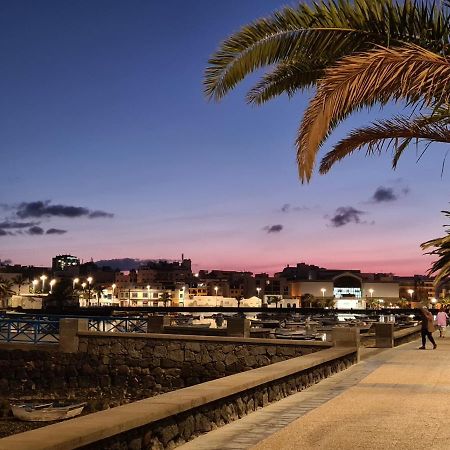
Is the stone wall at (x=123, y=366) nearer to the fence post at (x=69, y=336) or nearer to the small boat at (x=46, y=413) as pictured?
the fence post at (x=69, y=336)

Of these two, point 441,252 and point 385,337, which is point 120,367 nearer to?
point 385,337

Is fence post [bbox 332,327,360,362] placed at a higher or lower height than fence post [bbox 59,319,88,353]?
higher

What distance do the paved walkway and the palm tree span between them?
3.20 m

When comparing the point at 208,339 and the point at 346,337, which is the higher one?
the point at 346,337

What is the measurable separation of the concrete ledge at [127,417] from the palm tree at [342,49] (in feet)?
10.3

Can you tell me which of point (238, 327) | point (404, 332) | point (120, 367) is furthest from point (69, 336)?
point (404, 332)

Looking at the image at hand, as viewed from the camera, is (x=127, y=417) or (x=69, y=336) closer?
(x=127, y=417)

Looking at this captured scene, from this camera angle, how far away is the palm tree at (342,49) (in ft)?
23.1

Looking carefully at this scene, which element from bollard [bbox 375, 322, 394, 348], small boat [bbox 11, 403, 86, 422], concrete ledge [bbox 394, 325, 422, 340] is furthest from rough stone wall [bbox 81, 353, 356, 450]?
concrete ledge [bbox 394, 325, 422, 340]

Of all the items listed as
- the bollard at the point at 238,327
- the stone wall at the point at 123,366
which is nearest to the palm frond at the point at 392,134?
the stone wall at the point at 123,366

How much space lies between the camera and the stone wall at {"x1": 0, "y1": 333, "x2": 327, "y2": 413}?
2414cm

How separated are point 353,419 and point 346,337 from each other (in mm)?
9144

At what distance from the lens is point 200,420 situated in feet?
27.8

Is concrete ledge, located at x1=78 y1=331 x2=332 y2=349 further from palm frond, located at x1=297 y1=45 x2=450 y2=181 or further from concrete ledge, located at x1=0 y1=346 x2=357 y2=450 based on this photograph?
palm frond, located at x1=297 y1=45 x2=450 y2=181
